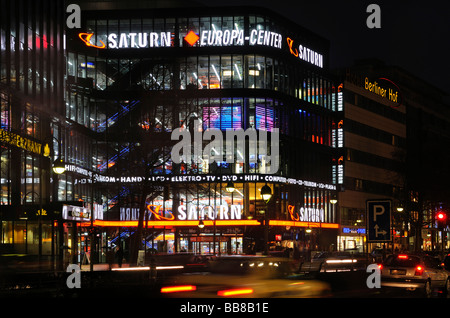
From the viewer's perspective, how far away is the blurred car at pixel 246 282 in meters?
18.7

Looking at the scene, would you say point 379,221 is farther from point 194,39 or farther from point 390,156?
point 390,156

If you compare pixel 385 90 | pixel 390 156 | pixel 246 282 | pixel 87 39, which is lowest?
pixel 246 282

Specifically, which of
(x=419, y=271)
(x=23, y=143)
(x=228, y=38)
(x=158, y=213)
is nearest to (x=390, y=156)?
(x=228, y=38)

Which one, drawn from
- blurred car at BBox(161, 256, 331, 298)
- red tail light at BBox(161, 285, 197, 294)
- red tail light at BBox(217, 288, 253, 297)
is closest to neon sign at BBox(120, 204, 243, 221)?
blurred car at BBox(161, 256, 331, 298)

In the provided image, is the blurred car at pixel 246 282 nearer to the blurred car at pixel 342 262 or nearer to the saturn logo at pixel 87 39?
the blurred car at pixel 342 262

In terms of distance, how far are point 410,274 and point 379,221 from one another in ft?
36.6

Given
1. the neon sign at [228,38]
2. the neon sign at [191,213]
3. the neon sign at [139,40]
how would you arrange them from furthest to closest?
the neon sign at [139,40] < the neon sign at [228,38] < the neon sign at [191,213]

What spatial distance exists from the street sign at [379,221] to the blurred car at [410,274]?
10.9 metres

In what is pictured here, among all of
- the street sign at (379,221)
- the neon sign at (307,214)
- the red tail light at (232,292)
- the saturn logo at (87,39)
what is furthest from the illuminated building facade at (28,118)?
the neon sign at (307,214)

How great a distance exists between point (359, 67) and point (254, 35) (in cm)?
4760

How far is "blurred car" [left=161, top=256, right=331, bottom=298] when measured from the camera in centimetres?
1873

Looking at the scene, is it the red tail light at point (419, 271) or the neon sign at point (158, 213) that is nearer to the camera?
the red tail light at point (419, 271)

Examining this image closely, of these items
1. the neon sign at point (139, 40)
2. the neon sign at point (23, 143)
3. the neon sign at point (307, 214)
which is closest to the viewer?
the neon sign at point (23, 143)

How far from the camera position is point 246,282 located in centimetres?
1938
